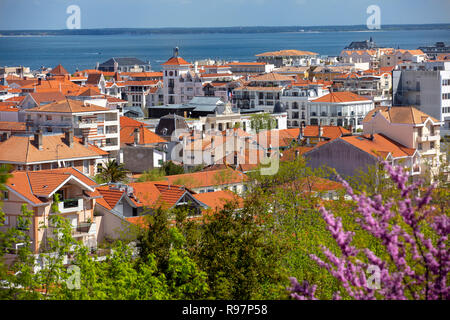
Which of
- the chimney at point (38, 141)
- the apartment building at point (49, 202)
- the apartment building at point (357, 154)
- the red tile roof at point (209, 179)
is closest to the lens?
the apartment building at point (49, 202)

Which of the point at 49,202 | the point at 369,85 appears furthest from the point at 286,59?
the point at 49,202

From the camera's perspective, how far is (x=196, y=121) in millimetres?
40250

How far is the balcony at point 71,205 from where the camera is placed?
15.8 metres

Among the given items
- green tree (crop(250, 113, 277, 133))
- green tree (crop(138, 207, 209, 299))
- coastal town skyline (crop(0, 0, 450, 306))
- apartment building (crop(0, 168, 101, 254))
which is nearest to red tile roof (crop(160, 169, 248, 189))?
coastal town skyline (crop(0, 0, 450, 306))

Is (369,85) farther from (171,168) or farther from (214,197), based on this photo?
(214,197)

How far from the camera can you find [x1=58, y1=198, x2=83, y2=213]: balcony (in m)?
15.8

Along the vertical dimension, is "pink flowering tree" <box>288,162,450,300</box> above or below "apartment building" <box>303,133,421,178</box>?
above

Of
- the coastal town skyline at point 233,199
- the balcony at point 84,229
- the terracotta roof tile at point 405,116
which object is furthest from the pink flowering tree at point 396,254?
the terracotta roof tile at point 405,116

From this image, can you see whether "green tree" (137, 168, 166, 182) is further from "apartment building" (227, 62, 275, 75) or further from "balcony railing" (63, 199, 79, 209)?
"apartment building" (227, 62, 275, 75)

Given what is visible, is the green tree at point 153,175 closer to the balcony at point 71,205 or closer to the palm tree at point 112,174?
the palm tree at point 112,174

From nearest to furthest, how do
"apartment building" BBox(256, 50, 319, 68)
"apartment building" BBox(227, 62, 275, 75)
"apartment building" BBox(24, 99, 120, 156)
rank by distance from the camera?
"apartment building" BBox(24, 99, 120, 156) < "apartment building" BBox(227, 62, 275, 75) < "apartment building" BBox(256, 50, 319, 68)

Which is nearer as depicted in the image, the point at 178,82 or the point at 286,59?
the point at 178,82

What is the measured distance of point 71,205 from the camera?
16.0 metres

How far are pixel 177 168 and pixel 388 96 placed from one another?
26.8 meters
